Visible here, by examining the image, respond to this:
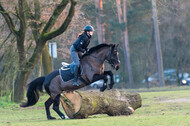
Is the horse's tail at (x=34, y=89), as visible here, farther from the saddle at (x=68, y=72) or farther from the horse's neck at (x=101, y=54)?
the horse's neck at (x=101, y=54)

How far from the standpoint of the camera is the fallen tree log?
40.4 ft

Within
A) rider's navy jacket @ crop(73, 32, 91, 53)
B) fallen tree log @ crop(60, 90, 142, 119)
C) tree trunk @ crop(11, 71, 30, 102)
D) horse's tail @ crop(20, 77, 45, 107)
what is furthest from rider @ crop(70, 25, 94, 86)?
tree trunk @ crop(11, 71, 30, 102)

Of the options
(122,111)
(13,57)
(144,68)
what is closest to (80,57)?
(122,111)

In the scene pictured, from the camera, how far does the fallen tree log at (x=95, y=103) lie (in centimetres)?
1231

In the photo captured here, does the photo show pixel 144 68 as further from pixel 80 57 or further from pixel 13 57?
pixel 80 57

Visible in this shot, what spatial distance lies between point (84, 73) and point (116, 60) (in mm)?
1114

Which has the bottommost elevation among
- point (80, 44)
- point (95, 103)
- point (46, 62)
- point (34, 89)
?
point (95, 103)

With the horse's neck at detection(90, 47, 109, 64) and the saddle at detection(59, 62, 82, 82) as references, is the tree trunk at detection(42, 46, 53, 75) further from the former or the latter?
the horse's neck at detection(90, 47, 109, 64)

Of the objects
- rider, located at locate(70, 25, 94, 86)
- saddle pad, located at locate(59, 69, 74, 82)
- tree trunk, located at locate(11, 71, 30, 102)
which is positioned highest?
rider, located at locate(70, 25, 94, 86)

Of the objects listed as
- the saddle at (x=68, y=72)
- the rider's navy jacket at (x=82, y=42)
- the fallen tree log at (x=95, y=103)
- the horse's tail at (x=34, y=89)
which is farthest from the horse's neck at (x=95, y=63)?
the horse's tail at (x=34, y=89)

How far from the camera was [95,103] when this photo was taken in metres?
12.5

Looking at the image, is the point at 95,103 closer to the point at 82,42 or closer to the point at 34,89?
the point at 82,42

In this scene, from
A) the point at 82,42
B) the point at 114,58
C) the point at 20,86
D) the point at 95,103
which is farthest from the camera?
the point at 20,86

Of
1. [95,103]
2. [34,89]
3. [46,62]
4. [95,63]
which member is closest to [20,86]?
[46,62]
